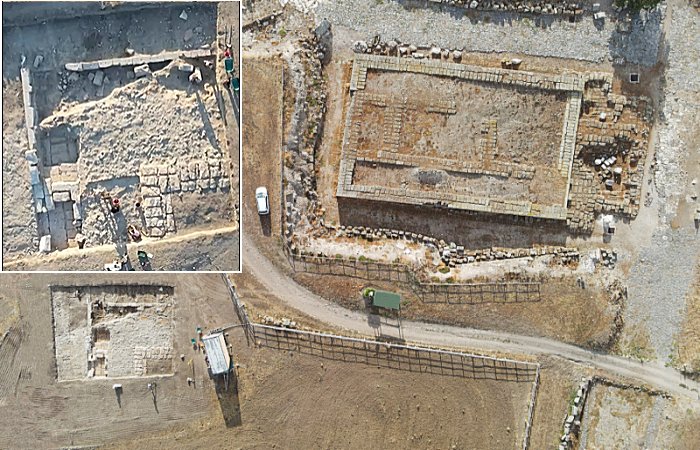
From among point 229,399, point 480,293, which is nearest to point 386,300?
point 480,293

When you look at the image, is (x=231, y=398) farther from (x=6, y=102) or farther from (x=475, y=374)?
(x=6, y=102)

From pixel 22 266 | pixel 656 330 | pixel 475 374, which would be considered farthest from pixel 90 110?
pixel 656 330

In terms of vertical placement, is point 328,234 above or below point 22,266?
above

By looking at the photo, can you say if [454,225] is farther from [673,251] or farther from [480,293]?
[673,251]

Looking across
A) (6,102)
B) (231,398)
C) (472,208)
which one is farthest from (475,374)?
(6,102)

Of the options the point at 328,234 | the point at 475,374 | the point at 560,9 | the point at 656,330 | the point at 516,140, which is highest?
the point at 560,9

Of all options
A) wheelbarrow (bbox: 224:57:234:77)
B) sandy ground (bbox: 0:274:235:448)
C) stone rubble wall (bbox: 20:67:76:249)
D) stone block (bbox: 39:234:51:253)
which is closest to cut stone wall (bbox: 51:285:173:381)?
sandy ground (bbox: 0:274:235:448)

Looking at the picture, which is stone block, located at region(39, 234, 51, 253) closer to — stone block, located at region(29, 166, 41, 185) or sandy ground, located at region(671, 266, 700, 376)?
stone block, located at region(29, 166, 41, 185)
